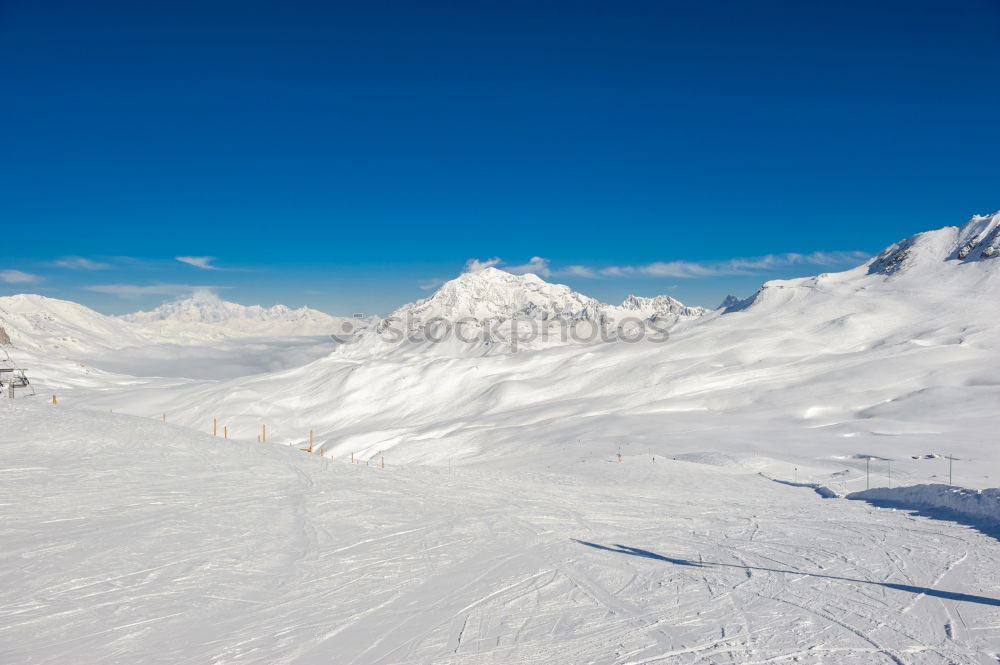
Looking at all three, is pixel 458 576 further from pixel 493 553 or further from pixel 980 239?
pixel 980 239

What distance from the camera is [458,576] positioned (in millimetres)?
A: 13172

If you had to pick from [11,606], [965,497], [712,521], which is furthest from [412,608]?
[965,497]

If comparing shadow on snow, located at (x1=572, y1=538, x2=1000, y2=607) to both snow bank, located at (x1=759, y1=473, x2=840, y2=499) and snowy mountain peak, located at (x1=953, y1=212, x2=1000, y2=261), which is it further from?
snowy mountain peak, located at (x1=953, y1=212, x2=1000, y2=261)

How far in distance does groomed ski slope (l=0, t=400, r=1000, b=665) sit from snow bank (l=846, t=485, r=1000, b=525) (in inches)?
39.2

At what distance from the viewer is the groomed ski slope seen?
30.9 feet

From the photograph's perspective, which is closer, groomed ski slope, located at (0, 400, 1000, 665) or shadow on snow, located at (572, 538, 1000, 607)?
groomed ski slope, located at (0, 400, 1000, 665)

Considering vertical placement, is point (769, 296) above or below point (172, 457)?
above

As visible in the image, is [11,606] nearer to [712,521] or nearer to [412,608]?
[412,608]

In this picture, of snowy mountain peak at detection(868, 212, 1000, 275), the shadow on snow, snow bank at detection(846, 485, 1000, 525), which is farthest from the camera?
snowy mountain peak at detection(868, 212, 1000, 275)

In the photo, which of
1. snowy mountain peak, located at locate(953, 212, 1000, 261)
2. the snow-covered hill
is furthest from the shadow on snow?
snowy mountain peak, located at locate(953, 212, 1000, 261)

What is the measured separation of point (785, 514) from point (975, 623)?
1023 centimetres

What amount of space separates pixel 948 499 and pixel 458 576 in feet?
49.4

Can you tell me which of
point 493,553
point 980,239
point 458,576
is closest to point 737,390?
point 493,553

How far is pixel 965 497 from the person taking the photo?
17.5 metres
